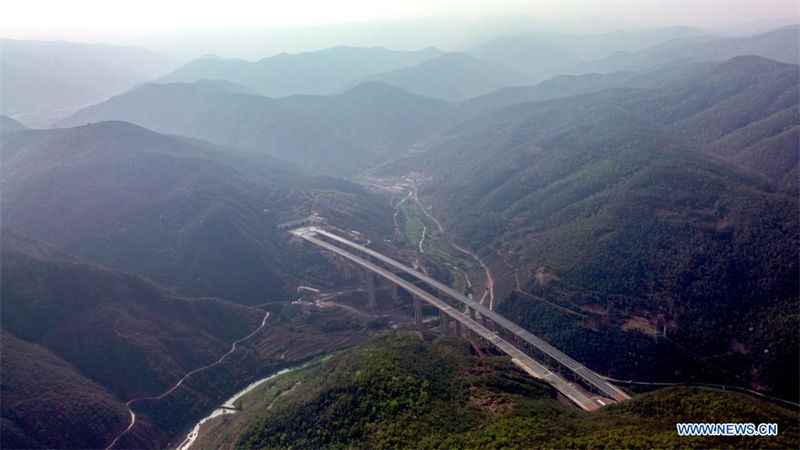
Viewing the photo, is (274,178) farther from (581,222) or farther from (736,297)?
(736,297)

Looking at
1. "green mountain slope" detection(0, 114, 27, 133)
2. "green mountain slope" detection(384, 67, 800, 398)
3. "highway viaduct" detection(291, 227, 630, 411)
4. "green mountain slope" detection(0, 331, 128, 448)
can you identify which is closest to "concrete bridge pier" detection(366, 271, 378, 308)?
"highway viaduct" detection(291, 227, 630, 411)

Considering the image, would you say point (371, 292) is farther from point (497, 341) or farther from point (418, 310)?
point (497, 341)

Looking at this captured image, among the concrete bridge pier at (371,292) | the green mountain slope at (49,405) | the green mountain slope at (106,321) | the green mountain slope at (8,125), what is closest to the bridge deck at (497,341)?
the concrete bridge pier at (371,292)

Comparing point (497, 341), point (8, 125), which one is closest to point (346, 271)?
point (497, 341)

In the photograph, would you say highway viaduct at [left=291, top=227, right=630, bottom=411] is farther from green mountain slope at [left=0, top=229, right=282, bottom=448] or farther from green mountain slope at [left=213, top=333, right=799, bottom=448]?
green mountain slope at [left=0, top=229, right=282, bottom=448]

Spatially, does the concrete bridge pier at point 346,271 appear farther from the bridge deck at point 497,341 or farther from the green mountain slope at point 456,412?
the green mountain slope at point 456,412

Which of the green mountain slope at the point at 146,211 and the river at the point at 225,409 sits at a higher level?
the green mountain slope at the point at 146,211
